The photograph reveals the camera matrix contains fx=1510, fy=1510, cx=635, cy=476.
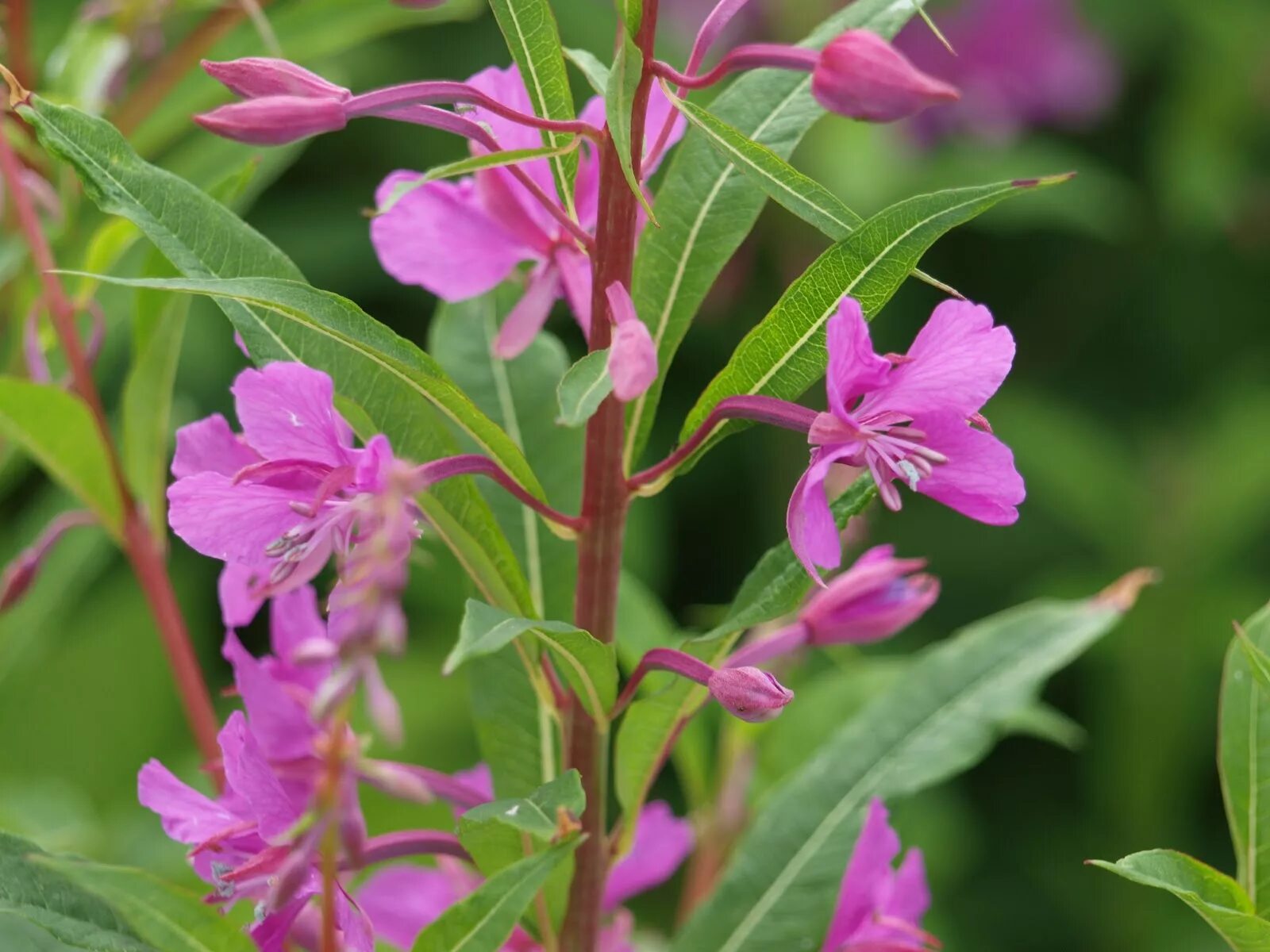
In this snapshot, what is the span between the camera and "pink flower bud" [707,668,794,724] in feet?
3.83

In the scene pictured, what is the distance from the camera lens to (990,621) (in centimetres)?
175

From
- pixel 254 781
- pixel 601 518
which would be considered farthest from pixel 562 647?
pixel 254 781

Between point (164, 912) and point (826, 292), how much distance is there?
0.70 meters

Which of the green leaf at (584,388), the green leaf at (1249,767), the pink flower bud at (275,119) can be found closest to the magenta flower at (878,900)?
the green leaf at (1249,767)

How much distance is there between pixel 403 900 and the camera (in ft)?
5.39

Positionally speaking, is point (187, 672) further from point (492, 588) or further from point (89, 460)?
point (492, 588)

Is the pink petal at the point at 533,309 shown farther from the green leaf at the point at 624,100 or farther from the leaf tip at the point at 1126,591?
the leaf tip at the point at 1126,591

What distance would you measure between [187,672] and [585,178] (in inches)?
28.8

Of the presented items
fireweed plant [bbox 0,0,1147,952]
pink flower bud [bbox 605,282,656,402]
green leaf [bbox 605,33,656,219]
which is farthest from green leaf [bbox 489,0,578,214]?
pink flower bud [bbox 605,282,656,402]

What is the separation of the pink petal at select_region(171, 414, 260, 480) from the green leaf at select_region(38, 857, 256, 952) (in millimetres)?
344

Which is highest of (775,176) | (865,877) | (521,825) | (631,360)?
(775,176)

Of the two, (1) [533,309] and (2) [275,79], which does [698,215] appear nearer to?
(1) [533,309]

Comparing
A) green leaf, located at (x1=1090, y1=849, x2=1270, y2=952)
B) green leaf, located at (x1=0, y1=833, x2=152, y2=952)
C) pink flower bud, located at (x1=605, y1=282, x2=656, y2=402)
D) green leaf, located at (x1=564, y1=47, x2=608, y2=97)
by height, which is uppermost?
green leaf, located at (x1=564, y1=47, x2=608, y2=97)

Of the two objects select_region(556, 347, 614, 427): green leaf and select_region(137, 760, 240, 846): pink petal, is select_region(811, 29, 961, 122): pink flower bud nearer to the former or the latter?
select_region(556, 347, 614, 427): green leaf
